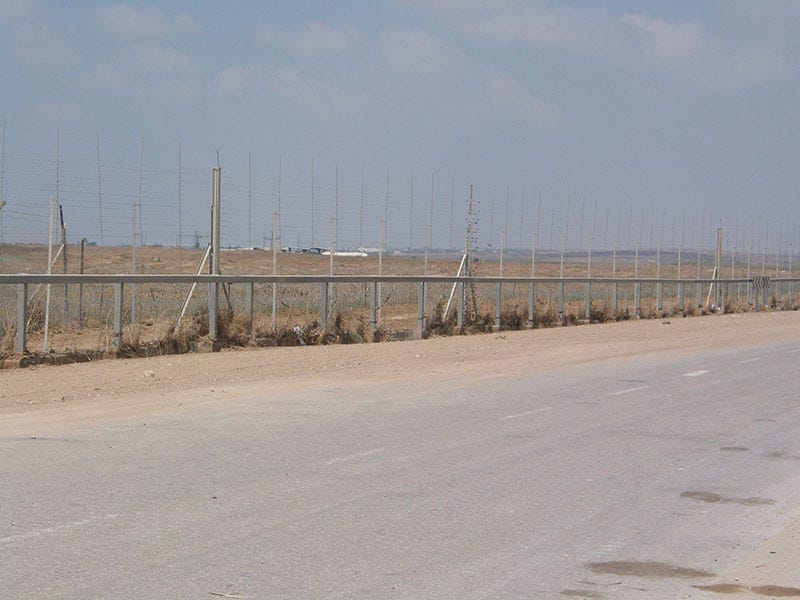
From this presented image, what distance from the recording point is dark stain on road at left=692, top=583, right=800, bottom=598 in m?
5.95

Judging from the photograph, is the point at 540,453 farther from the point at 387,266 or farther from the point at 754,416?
the point at 387,266

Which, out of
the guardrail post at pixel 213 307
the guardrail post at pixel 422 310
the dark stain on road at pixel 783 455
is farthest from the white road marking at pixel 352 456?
the guardrail post at pixel 422 310

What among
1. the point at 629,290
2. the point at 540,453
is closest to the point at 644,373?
the point at 540,453

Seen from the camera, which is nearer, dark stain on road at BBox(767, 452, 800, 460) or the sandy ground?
dark stain on road at BBox(767, 452, 800, 460)

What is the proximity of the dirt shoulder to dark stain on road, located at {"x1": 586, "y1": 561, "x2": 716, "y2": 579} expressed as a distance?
6538 millimetres

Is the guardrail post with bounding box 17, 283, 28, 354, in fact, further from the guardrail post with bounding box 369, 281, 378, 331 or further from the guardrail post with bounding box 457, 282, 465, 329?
the guardrail post with bounding box 457, 282, 465, 329

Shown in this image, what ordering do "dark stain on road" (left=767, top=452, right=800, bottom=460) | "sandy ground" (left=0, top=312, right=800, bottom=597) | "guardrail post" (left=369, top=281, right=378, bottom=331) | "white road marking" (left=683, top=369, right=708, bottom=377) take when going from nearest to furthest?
"dark stain on road" (left=767, top=452, right=800, bottom=460), "sandy ground" (left=0, top=312, right=800, bottom=597), "white road marking" (left=683, top=369, right=708, bottom=377), "guardrail post" (left=369, top=281, right=378, bottom=331)

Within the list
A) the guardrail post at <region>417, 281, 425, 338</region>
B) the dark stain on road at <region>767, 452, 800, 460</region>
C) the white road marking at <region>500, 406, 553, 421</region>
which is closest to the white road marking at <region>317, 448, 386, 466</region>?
the white road marking at <region>500, 406, 553, 421</region>

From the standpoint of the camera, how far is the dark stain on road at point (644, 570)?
6309 mm

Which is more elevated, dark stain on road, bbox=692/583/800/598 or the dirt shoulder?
the dirt shoulder

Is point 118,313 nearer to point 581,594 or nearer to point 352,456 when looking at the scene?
point 352,456

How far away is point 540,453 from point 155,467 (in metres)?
3.39

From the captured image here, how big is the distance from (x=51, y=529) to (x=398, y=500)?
239 centimetres

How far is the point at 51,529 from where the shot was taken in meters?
6.95
